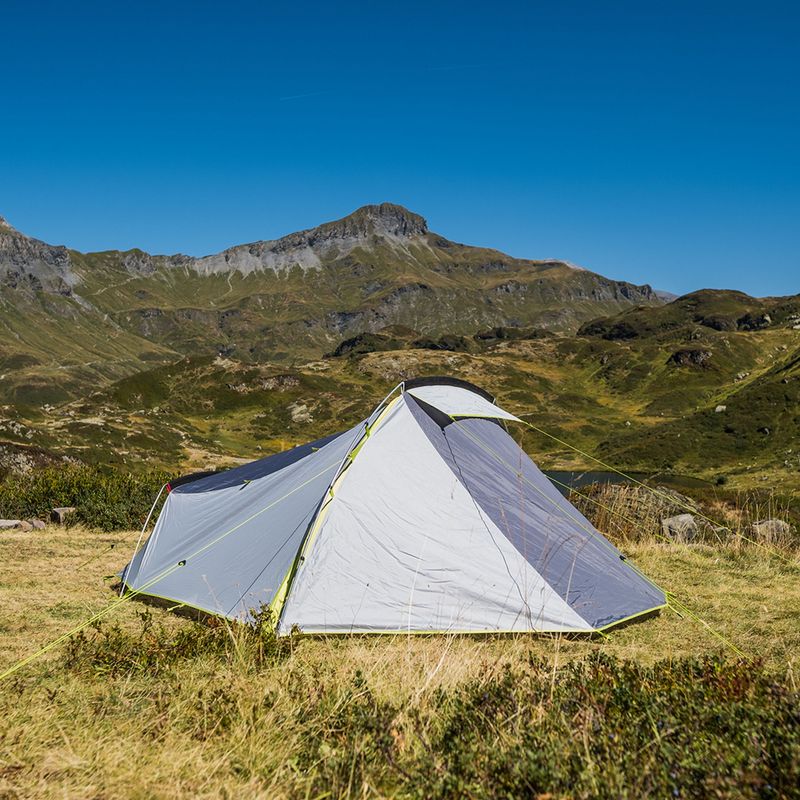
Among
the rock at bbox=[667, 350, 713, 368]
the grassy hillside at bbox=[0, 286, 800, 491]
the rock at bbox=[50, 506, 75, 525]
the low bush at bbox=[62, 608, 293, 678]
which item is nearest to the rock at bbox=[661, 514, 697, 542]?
the low bush at bbox=[62, 608, 293, 678]

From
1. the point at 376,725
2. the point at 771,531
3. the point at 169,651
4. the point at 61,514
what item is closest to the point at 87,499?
the point at 61,514

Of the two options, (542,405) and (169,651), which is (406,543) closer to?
(169,651)

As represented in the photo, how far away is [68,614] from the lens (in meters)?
8.92

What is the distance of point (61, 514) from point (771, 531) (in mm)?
17820

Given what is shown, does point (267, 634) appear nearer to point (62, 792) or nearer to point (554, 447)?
point (62, 792)

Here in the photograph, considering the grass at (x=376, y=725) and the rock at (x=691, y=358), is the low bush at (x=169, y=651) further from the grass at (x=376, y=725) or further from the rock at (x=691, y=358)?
the rock at (x=691, y=358)

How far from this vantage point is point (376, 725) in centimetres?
393

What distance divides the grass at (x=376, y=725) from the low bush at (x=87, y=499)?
11597 mm

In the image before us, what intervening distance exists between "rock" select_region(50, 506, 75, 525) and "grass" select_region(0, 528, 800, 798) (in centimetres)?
1253

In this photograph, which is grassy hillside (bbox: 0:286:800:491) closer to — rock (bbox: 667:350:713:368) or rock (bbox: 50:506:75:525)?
rock (bbox: 667:350:713:368)

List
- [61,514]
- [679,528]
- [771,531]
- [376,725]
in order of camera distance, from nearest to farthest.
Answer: [376,725], [771,531], [679,528], [61,514]

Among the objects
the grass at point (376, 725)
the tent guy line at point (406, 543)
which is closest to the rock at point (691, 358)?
the tent guy line at point (406, 543)

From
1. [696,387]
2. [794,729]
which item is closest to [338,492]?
[794,729]

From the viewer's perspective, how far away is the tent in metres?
7.82
